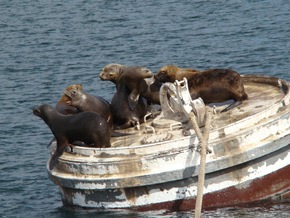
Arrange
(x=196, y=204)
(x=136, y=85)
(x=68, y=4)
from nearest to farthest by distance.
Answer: (x=196, y=204) → (x=136, y=85) → (x=68, y=4)

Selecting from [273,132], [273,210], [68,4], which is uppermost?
[273,132]

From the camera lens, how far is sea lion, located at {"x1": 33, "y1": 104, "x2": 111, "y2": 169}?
1639cm

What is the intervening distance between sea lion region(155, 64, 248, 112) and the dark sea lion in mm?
621

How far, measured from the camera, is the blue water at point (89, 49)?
2030 centimetres

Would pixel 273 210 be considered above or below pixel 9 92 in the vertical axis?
above

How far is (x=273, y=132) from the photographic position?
15.9 meters

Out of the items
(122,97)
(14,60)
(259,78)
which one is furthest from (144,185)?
(14,60)

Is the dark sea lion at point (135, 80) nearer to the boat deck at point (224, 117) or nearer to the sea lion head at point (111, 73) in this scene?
the sea lion head at point (111, 73)

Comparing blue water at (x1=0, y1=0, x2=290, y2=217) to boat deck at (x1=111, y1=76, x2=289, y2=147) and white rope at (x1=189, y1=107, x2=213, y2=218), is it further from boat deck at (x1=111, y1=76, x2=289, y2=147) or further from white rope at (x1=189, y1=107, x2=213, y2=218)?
white rope at (x1=189, y1=107, x2=213, y2=218)

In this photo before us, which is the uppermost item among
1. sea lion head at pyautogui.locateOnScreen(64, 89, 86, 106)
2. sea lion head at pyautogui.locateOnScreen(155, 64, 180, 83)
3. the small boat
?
sea lion head at pyautogui.locateOnScreen(155, 64, 180, 83)

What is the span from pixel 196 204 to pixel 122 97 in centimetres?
329

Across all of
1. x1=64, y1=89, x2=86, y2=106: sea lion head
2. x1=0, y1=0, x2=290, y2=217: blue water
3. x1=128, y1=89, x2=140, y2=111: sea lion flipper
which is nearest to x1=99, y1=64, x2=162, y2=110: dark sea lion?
x1=128, y1=89, x2=140, y2=111: sea lion flipper

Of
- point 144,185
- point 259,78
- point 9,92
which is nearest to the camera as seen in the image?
point 144,185

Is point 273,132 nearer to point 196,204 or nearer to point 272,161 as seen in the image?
point 272,161
